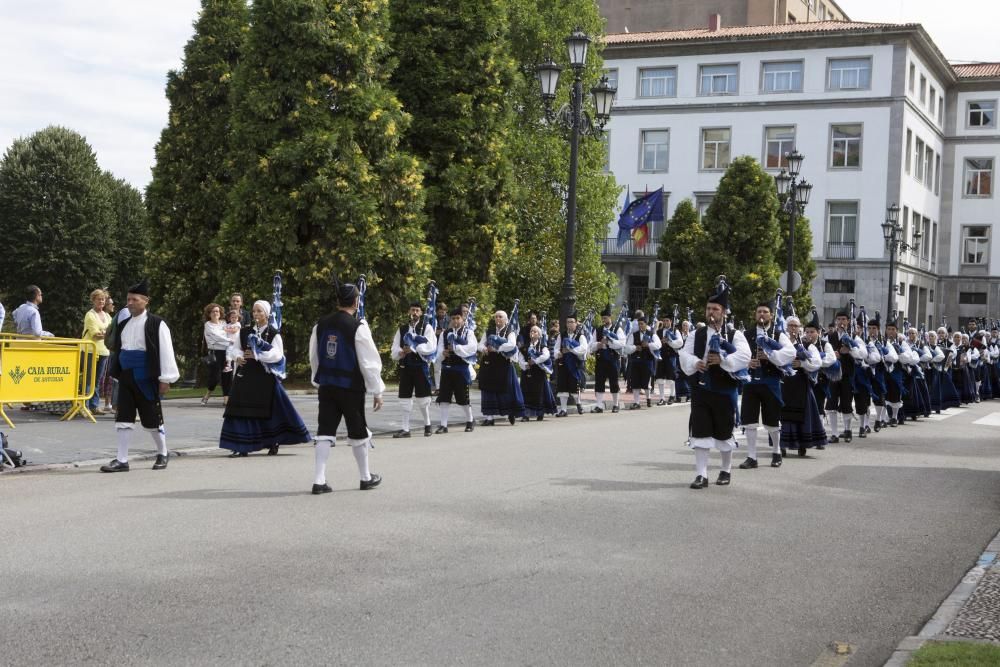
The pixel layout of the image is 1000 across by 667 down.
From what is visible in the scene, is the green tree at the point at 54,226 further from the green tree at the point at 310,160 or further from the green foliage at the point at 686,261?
the green tree at the point at 310,160

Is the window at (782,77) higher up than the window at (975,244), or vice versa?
the window at (782,77)

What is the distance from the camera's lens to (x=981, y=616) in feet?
20.2

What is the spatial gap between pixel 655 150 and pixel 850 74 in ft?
33.0

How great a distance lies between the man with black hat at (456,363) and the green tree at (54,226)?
116 feet

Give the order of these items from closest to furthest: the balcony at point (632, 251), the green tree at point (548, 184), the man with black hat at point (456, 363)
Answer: the man with black hat at point (456, 363)
the green tree at point (548, 184)
the balcony at point (632, 251)

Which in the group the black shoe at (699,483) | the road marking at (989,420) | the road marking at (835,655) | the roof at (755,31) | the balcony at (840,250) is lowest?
the road marking at (835,655)

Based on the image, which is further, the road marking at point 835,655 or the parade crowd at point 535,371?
the parade crowd at point 535,371

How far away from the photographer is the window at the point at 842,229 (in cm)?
5575

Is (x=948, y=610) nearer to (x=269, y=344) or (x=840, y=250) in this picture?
(x=269, y=344)

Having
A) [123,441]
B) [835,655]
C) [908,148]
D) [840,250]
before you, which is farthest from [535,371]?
[908,148]

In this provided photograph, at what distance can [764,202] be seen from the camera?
148 feet

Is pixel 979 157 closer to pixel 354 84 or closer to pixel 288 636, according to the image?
pixel 354 84

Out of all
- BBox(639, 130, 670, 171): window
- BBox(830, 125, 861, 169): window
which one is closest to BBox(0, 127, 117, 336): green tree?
BBox(639, 130, 670, 171): window

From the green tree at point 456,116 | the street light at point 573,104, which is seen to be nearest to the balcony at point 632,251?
the green tree at point 456,116
